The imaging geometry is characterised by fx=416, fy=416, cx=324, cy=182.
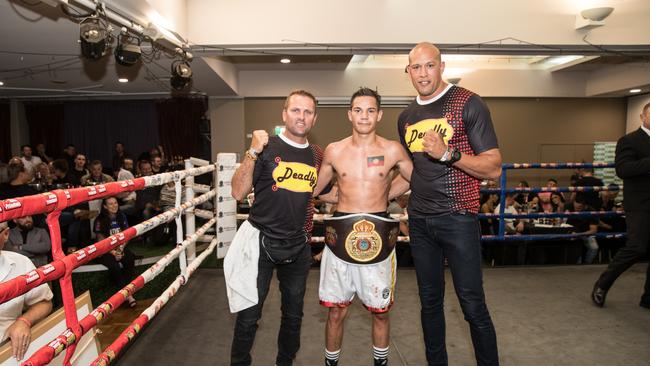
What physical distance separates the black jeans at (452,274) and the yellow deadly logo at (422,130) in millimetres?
355

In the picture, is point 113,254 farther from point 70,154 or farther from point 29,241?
point 70,154

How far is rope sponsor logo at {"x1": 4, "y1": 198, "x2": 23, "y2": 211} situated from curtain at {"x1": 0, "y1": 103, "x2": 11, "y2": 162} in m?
12.2

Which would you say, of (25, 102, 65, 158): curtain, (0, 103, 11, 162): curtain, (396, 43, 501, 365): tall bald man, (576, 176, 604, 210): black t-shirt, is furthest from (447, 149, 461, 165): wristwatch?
(0, 103, 11, 162): curtain

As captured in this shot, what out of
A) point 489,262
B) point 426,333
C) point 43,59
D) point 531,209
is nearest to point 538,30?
point 531,209

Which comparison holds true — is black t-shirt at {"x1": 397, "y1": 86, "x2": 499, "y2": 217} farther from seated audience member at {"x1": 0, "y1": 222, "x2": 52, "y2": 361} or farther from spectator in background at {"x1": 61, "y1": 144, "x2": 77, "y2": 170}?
spectator in background at {"x1": 61, "y1": 144, "x2": 77, "y2": 170}

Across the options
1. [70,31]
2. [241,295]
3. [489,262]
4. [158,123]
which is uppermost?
[70,31]

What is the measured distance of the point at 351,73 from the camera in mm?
9445

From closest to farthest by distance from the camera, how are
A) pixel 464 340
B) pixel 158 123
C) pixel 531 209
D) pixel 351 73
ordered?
pixel 464 340, pixel 531 209, pixel 351 73, pixel 158 123

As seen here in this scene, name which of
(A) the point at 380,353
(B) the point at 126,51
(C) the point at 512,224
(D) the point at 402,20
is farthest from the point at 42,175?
(C) the point at 512,224

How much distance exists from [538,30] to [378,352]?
4.47m

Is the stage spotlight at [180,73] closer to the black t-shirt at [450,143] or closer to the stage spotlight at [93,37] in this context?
the stage spotlight at [93,37]

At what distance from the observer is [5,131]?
11133 millimetres

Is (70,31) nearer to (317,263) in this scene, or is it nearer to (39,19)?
(39,19)

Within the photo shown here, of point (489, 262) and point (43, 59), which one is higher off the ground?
point (43, 59)
